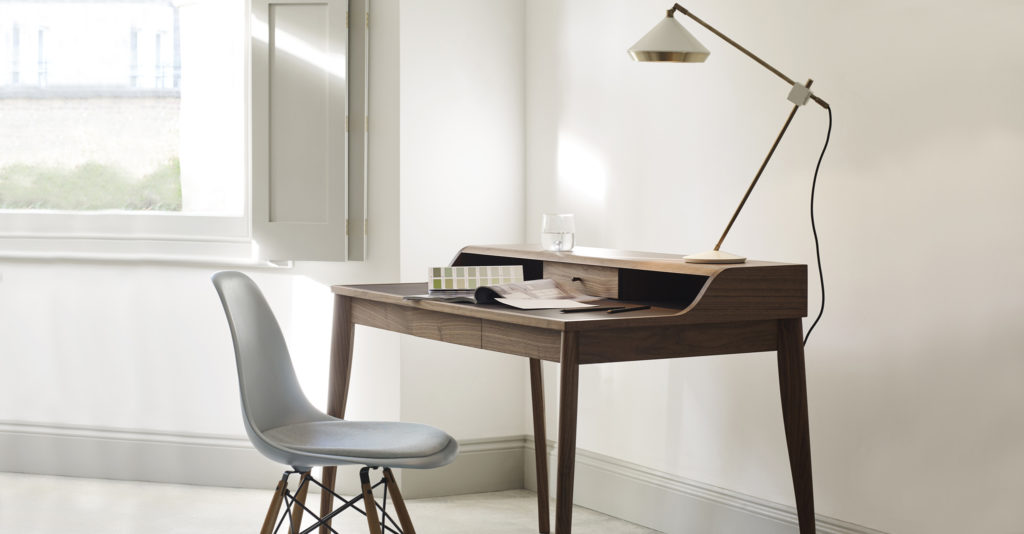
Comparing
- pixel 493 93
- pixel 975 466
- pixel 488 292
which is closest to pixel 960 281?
pixel 975 466

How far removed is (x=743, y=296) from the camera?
2480mm

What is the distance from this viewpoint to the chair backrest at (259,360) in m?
2.72

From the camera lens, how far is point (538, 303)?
2.63m

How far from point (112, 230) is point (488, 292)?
2107mm

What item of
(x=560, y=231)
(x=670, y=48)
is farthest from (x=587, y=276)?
(x=670, y=48)

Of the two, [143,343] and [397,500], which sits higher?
[143,343]

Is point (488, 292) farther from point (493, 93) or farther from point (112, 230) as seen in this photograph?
point (112, 230)

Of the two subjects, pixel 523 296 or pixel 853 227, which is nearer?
pixel 523 296

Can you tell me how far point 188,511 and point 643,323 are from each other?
2035mm

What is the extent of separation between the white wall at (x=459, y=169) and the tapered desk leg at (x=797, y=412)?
159 centimetres

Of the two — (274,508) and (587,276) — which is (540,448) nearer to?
(587,276)

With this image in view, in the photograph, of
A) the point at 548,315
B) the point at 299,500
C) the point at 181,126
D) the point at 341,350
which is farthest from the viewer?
the point at 181,126

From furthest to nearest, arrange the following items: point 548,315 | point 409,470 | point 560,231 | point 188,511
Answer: point 409,470 < point 188,511 < point 560,231 < point 548,315

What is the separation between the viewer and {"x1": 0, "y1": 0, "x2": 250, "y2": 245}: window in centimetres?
418
